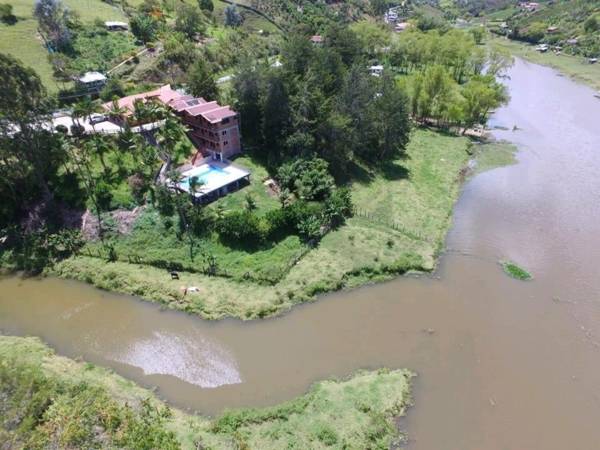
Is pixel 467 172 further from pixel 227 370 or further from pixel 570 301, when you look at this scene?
pixel 227 370

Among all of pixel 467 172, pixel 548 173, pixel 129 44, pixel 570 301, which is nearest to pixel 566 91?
pixel 548 173

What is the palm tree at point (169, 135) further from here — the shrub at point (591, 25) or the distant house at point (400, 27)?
the shrub at point (591, 25)

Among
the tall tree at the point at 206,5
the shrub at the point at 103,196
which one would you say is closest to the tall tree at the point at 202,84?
the shrub at the point at 103,196

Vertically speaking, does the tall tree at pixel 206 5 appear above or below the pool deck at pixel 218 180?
above

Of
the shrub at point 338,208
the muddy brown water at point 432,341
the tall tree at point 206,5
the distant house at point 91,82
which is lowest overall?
the muddy brown water at point 432,341

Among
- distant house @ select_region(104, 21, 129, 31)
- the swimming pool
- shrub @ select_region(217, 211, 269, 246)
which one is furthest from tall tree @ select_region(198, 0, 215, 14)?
shrub @ select_region(217, 211, 269, 246)

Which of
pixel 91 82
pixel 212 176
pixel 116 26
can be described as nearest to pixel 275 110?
pixel 212 176
